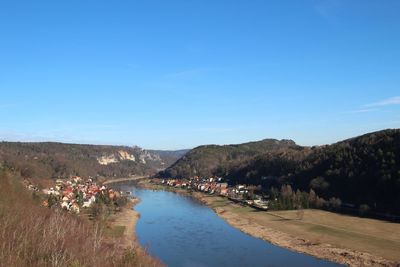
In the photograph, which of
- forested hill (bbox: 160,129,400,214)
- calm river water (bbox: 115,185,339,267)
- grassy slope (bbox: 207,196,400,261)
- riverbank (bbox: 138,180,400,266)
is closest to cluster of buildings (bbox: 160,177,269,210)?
forested hill (bbox: 160,129,400,214)

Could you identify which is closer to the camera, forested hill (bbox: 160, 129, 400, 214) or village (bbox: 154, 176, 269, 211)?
forested hill (bbox: 160, 129, 400, 214)

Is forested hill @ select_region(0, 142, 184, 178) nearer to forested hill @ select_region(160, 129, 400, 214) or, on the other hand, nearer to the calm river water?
forested hill @ select_region(160, 129, 400, 214)

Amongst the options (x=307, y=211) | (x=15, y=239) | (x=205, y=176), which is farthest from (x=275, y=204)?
(x=205, y=176)

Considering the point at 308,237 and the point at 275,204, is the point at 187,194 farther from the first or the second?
the point at 308,237

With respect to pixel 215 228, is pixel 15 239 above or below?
above

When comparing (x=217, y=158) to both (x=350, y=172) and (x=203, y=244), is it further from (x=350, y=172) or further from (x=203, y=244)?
(x=203, y=244)

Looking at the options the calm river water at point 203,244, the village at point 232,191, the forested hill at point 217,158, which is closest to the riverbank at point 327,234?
the calm river water at point 203,244

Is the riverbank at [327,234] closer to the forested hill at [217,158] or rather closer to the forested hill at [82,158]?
the forested hill at [217,158]
